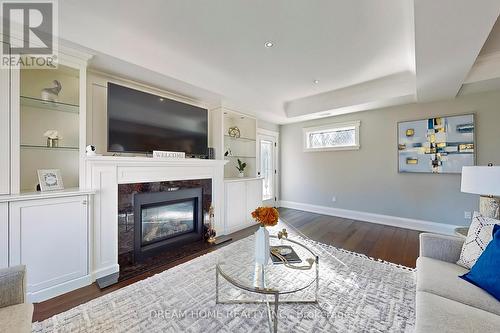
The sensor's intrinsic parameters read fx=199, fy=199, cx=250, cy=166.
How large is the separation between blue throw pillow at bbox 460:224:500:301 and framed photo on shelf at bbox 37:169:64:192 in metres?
3.52

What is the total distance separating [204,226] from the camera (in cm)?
330

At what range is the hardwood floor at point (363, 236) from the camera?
9.02 ft

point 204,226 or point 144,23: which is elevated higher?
point 144,23

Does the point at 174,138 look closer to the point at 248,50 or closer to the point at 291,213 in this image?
the point at 248,50

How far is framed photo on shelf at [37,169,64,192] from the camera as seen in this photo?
1.93 meters

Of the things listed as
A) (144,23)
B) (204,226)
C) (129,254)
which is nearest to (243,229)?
(204,226)

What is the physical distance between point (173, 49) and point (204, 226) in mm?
2604

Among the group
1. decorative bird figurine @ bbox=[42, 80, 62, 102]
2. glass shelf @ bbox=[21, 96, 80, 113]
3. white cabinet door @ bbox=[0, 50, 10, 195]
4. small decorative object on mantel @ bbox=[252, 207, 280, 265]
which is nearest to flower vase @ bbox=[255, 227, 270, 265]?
small decorative object on mantel @ bbox=[252, 207, 280, 265]

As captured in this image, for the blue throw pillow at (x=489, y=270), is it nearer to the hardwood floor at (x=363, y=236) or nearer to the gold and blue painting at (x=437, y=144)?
the hardwood floor at (x=363, y=236)

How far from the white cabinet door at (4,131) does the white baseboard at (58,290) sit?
928 millimetres

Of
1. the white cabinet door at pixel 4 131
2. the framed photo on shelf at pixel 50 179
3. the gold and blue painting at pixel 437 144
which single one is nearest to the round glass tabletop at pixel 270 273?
the framed photo on shelf at pixel 50 179

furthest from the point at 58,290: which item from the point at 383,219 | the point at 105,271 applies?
the point at 383,219

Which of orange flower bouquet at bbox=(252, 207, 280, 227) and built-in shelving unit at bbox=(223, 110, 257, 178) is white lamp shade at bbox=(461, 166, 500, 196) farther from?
built-in shelving unit at bbox=(223, 110, 257, 178)

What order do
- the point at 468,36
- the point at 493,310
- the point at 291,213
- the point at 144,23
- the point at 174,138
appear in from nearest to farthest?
the point at 493,310 < the point at 468,36 < the point at 144,23 < the point at 174,138 < the point at 291,213
